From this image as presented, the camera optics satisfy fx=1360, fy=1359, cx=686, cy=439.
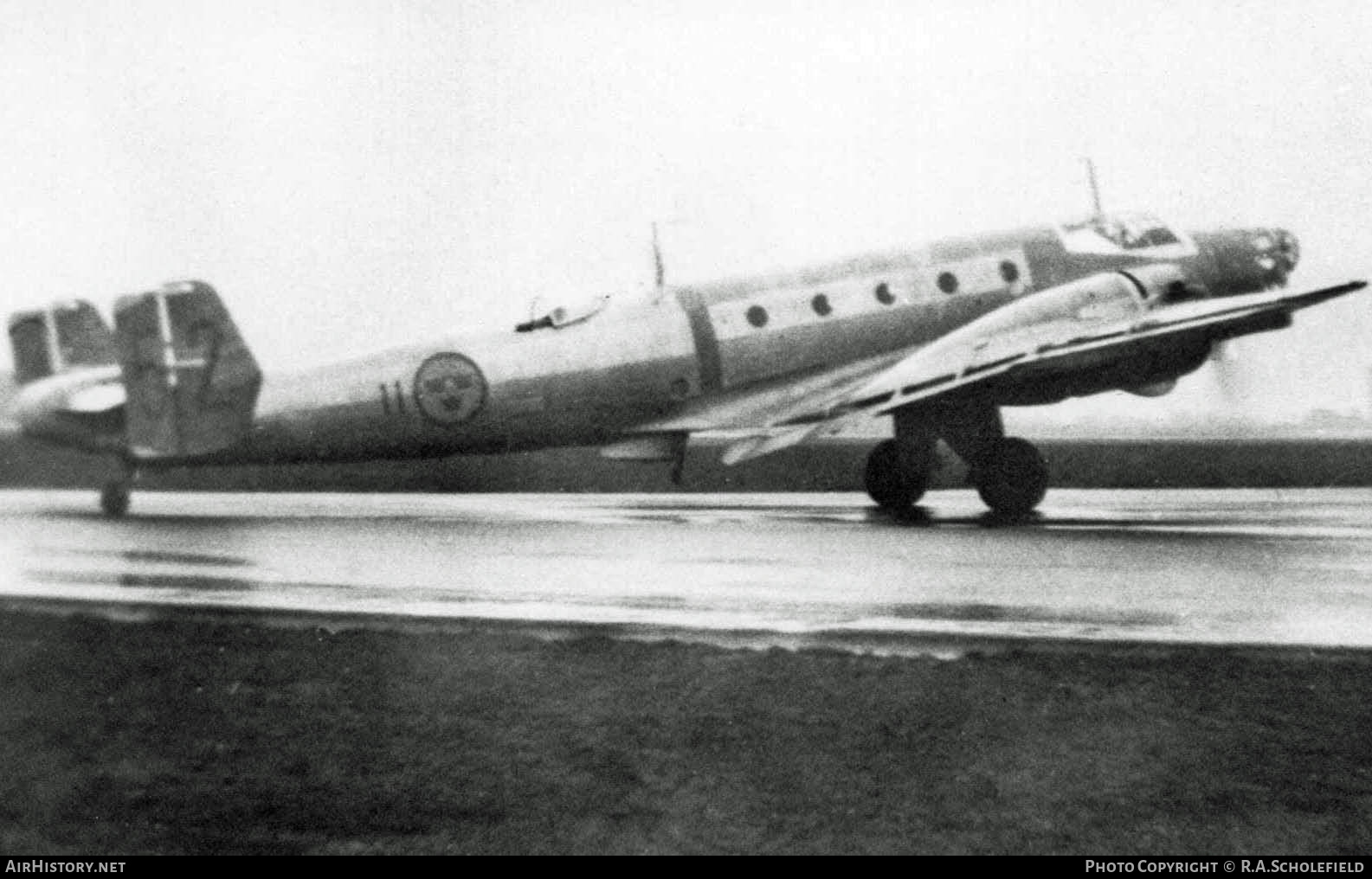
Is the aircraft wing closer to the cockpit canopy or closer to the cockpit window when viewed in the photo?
the cockpit window

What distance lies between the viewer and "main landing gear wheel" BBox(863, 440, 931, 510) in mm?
15914

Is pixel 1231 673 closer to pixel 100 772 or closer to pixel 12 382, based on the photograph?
pixel 100 772

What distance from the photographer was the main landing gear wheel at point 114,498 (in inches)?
513

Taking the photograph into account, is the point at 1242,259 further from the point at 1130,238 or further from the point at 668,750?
the point at 668,750

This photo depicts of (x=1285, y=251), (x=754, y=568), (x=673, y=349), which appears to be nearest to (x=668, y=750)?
(x=754, y=568)

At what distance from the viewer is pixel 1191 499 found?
17.8m

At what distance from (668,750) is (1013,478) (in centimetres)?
1001

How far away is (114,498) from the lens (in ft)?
44.4

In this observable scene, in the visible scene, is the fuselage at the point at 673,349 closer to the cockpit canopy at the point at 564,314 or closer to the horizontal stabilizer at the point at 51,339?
the cockpit canopy at the point at 564,314

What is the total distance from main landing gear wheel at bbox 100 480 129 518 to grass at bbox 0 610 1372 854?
18.9ft

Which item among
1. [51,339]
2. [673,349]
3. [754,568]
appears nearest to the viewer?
[51,339]

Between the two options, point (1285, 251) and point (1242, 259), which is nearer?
point (1242, 259)
